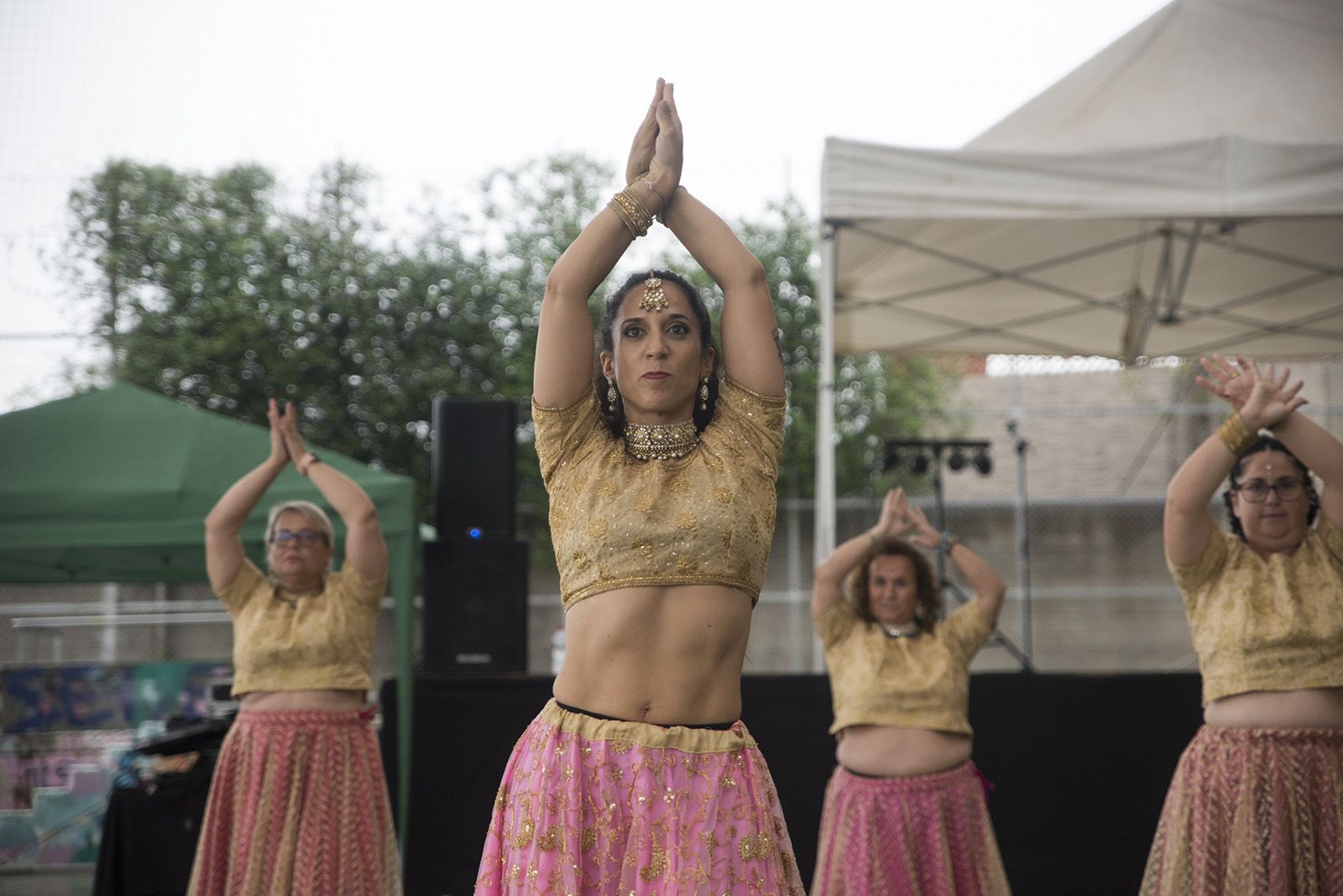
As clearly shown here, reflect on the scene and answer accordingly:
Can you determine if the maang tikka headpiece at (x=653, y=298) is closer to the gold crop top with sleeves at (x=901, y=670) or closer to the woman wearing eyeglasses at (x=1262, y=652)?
the woman wearing eyeglasses at (x=1262, y=652)

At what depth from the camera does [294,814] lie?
4.39 m

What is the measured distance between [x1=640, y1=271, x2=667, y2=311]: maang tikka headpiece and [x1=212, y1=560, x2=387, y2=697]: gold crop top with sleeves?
260 centimetres

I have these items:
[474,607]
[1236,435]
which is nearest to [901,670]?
[1236,435]

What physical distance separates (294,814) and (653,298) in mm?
2965

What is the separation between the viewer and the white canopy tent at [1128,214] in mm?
5309

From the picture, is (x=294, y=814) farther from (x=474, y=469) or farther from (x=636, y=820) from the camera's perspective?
(x=636, y=820)

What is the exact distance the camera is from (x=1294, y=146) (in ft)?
17.0

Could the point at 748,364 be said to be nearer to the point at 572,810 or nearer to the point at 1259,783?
the point at 572,810

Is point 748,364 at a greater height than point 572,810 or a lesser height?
greater

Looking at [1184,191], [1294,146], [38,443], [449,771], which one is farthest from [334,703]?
[1294,146]

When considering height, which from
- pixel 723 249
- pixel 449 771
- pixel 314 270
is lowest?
pixel 449 771

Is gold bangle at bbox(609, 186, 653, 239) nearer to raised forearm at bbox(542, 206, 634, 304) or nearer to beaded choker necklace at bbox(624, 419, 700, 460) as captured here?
raised forearm at bbox(542, 206, 634, 304)

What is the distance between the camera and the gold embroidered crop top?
6.90 feet

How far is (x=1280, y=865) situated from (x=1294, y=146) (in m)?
3.14
